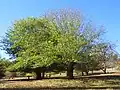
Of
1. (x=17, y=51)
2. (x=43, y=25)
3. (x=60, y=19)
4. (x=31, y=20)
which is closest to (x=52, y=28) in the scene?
(x=60, y=19)

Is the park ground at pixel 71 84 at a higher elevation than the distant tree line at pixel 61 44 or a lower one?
lower

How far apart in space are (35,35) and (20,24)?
176 inches

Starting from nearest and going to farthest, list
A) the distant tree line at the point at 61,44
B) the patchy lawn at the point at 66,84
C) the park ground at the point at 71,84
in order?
the park ground at the point at 71,84, the patchy lawn at the point at 66,84, the distant tree line at the point at 61,44

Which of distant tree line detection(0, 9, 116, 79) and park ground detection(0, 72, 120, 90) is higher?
distant tree line detection(0, 9, 116, 79)

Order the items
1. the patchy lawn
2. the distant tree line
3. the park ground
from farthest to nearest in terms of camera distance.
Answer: the distant tree line < the patchy lawn < the park ground

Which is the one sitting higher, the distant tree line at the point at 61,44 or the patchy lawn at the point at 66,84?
the distant tree line at the point at 61,44

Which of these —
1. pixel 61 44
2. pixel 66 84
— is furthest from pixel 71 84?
pixel 61 44

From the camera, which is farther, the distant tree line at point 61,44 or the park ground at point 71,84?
the distant tree line at point 61,44

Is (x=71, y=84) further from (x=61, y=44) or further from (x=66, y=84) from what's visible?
(x=61, y=44)

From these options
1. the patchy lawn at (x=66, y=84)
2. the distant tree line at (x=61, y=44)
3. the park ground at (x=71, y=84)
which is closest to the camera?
the park ground at (x=71, y=84)

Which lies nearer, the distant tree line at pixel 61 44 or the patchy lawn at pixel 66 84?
the patchy lawn at pixel 66 84

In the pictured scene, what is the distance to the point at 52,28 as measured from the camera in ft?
127

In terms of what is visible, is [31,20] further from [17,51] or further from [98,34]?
[98,34]

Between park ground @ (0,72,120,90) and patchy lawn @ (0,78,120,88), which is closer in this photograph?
park ground @ (0,72,120,90)
